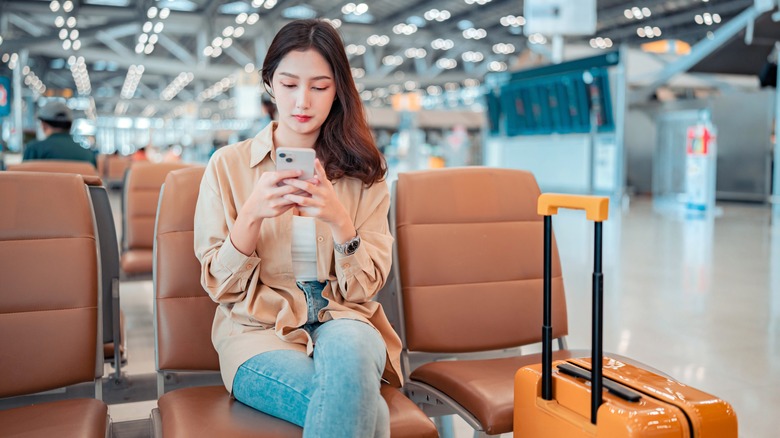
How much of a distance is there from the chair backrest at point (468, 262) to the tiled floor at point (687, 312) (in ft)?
2.19

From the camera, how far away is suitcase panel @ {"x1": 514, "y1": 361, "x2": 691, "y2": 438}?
51.9 inches

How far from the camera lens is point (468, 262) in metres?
2.19

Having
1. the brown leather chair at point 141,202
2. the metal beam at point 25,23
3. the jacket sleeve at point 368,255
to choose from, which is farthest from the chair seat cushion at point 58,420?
the metal beam at point 25,23

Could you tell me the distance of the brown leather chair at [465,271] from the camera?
2105mm

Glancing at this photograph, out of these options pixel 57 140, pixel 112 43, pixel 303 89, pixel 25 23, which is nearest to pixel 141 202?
pixel 57 140

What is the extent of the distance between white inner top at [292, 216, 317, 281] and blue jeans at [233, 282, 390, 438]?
157 mm

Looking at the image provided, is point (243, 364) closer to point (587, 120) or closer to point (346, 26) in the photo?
point (587, 120)

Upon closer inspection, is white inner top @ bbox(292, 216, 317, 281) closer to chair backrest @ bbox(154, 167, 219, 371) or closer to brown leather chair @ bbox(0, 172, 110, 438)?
chair backrest @ bbox(154, 167, 219, 371)

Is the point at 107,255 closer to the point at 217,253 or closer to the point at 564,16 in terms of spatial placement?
the point at 217,253

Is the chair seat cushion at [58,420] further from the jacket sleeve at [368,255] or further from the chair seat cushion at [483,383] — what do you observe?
the chair seat cushion at [483,383]

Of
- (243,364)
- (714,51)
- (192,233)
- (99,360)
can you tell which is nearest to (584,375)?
(243,364)

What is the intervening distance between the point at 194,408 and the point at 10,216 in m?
0.70

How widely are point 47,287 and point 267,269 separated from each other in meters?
0.56

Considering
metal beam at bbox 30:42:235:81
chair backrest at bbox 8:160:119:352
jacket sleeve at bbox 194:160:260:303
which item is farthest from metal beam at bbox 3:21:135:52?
jacket sleeve at bbox 194:160:260:303
